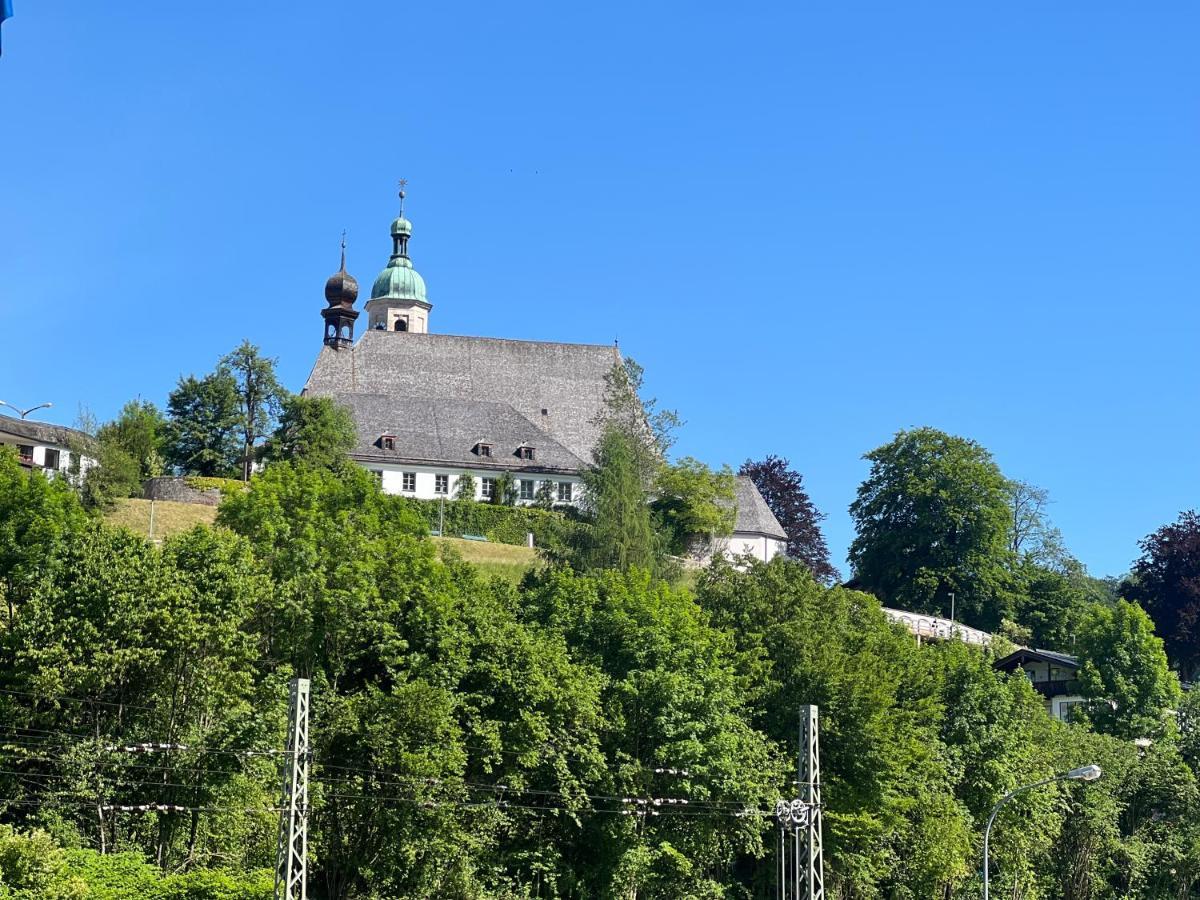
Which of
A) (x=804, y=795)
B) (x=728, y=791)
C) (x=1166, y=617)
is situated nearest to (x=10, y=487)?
(x=728, y=791)

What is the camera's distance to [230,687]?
44812 millimetres

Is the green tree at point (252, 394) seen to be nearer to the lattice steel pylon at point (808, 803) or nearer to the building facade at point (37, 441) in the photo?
the building facade at point (37, 441)

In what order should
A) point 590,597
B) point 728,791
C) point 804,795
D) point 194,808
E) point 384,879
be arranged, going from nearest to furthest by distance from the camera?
1. point 804,795
2. point 194,808
3. point 384,879
4. point 728,791
5. point 590,597

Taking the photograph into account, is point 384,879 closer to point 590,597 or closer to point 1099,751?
point 590,597

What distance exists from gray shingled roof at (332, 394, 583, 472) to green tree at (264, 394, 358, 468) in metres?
13.4

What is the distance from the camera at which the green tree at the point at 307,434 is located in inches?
3435

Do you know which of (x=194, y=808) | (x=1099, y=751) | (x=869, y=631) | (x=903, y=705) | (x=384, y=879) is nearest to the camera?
(x=194, y=808)

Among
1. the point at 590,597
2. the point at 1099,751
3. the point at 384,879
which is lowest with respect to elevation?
the point at 384,879

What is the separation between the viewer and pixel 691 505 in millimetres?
95375

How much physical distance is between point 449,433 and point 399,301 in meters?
51.4

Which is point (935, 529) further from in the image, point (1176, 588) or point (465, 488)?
point (465, 488)

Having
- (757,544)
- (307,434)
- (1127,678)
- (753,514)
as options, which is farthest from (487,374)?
(1127,678)

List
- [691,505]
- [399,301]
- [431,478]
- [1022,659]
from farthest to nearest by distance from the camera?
[399,301], [431,478], [691,505], [1022,659]

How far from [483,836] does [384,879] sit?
3050mm
